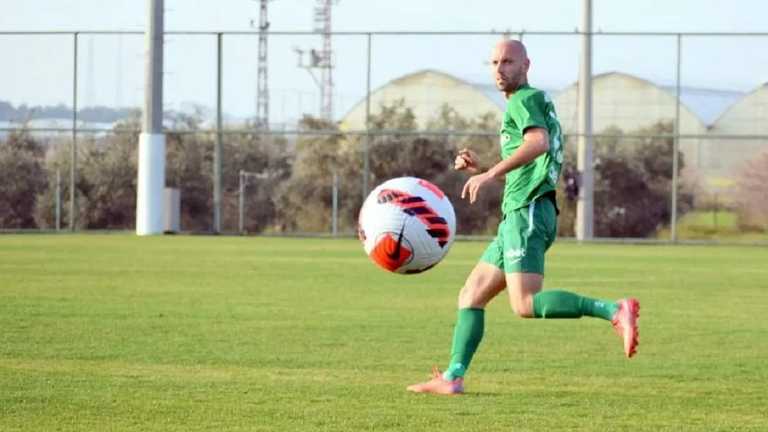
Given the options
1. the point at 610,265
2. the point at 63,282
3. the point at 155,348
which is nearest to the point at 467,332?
the point at 155,348

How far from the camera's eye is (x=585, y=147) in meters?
34.5

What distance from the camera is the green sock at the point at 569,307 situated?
9.20m

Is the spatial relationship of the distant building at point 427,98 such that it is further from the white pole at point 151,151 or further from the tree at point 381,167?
the white pole at point 151,151

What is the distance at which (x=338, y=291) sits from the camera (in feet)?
61.0

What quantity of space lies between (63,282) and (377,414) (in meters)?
11.1

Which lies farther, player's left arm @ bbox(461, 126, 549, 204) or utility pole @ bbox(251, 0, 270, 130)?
utility pole @ bbox(251, 0, 270, 130)

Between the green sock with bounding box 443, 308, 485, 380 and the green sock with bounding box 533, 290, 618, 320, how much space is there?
2.33 feet

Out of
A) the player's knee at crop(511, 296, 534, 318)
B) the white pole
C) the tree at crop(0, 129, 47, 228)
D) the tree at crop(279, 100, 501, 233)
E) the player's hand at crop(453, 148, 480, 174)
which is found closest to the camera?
the player's knee at crop(511, 296, 534, 318)

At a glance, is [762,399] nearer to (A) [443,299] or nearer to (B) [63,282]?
(A) [443,299]

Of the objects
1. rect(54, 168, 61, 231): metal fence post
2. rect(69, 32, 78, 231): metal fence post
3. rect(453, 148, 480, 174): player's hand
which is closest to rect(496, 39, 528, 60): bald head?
rect(453, 148, 480, 174): player's hand

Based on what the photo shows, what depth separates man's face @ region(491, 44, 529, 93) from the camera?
30.7 feet

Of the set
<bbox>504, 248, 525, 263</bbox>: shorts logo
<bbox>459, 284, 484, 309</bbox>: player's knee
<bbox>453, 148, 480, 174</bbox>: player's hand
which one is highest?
<bbox>453, 148, 480, 174</bbox>: player's hand

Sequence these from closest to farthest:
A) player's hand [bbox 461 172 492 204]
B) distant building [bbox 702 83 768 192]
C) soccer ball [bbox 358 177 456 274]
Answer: player's hand [bbox 461 172 492 204], soccer ball [bbox 358 177 456 274], distant building [bbox 702 83 768 192]

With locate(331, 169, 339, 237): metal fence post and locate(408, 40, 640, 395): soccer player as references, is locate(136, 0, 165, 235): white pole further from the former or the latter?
locate(408, 40, 640, 395): soccer player
